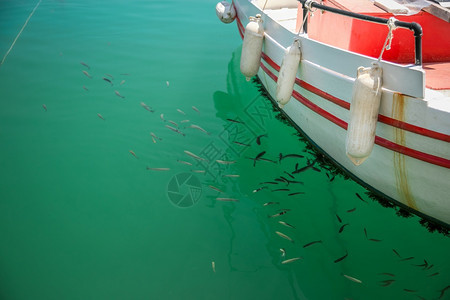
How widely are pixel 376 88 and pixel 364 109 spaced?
0.20 m

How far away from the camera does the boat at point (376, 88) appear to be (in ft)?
10.6

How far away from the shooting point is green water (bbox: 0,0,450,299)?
12.1ft

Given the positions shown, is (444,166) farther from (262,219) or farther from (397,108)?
(262,219)

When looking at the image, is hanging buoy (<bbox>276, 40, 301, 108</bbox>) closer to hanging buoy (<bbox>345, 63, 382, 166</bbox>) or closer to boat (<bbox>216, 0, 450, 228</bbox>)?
boat (<bbox>216, 0, 450, 228</bbox>)

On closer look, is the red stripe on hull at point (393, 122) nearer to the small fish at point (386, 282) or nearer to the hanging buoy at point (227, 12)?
the small fish at point (386, 282)

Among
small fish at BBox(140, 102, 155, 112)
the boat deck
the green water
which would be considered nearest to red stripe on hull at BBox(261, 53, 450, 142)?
the boat deck

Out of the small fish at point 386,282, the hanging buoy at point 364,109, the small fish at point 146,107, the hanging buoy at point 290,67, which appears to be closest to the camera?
the hanging buoy at point 364,109

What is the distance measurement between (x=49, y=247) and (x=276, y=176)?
2667 millimetres

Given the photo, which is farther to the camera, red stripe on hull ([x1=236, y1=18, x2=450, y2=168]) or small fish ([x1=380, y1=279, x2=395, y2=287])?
small fish ([x1=380, y1=279, x2=395, y2=287])

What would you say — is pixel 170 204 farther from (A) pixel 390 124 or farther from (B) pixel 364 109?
(A) pixel 390 124

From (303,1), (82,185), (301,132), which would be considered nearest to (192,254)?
(82,185)

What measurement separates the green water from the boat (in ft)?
1.84

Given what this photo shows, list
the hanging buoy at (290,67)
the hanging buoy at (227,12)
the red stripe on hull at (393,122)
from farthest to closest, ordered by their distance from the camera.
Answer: the hanging buoy at (227,12) → the hanging buoy at (290,67) → the red stripe on hull at (393,122)

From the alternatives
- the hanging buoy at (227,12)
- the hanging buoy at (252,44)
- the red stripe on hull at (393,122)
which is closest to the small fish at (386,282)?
the red stripe on hull at (393,122)
